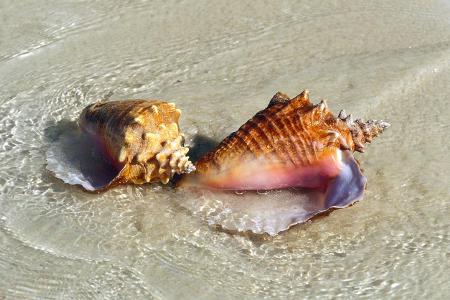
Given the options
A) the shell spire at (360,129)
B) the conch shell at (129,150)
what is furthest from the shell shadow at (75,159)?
the shell spire at (360,129)

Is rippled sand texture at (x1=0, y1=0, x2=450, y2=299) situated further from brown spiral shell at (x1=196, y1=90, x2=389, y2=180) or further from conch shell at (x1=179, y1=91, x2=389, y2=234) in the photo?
brown spiral shell at (x1=196, y1=90, x2=389, y2=180)

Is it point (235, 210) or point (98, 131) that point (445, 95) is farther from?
point (98, 131)

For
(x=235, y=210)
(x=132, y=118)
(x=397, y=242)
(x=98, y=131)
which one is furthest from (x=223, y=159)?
(x=397, y=242)

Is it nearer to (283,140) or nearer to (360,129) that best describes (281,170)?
(283,140)

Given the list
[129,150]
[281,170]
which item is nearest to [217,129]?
[281,170]

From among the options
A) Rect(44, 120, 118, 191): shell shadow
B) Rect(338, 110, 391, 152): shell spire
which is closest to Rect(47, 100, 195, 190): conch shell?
Rect(44, 120, 118, 191): shell shadow

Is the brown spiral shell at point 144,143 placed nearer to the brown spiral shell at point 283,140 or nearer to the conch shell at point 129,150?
the conch shell at point 129,150

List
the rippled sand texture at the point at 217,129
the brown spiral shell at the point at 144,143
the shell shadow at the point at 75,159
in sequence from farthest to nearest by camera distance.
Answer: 1. the shell shadow at the point at 75,159
2. the brown spiral shell at the point at 144,143
3. the rippled sand texture at the point at 217,129
